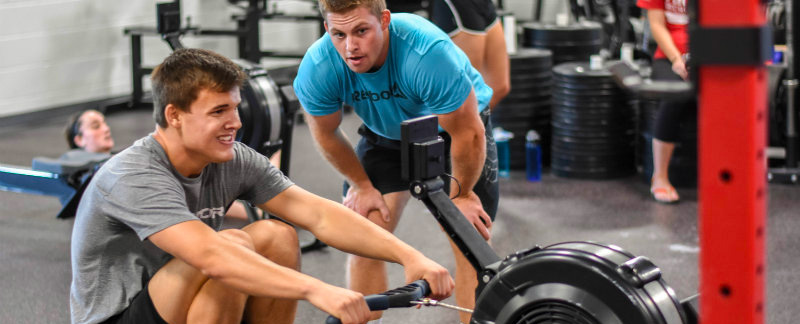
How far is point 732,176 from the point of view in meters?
1.15

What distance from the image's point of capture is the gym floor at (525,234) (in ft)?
10.8

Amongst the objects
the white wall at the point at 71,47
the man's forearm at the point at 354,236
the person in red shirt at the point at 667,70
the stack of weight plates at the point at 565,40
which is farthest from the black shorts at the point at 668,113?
the white wall at the point at 71,47

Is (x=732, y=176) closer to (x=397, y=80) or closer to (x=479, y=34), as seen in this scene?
(x=397, y=80)

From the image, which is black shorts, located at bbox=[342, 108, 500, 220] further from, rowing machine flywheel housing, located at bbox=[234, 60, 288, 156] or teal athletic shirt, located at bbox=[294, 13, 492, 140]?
rowing machine flywheel housing, located at bbox=[234, 60, 288, 156]

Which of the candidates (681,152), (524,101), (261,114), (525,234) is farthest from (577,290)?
(524,101)

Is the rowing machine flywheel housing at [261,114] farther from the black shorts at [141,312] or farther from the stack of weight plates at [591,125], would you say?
the stack of weight plates at [591,125]

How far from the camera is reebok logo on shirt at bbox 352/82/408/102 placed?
2639 millimetres

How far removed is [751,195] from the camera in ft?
3.76

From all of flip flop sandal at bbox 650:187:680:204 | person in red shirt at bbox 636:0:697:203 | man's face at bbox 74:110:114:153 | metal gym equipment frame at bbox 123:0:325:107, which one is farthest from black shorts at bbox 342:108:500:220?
metal gym equipment frame at bbox 123:0:325:107

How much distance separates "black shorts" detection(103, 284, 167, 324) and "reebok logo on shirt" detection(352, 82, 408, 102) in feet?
2.70

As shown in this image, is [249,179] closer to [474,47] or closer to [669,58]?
[474,47]

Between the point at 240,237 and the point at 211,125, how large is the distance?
256 mm

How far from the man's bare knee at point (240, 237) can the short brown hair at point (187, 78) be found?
11.0 inches

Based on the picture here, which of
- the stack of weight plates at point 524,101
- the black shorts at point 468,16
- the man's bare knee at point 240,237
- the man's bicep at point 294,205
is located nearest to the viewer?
the man's bare knee at point 240,237
